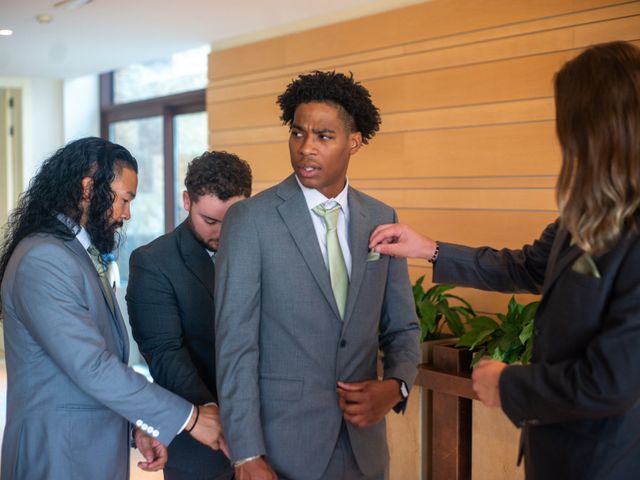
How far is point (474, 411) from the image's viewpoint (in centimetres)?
350

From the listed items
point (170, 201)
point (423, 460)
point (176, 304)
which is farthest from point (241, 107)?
point (176, 304)

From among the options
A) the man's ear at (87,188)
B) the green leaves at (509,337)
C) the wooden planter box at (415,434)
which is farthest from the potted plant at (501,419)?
the man's ear at (87,188)

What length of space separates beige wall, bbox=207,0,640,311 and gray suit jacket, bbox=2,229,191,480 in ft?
8.68

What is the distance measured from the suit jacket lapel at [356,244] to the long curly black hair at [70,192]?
2.25 feet

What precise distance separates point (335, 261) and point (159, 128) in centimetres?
600

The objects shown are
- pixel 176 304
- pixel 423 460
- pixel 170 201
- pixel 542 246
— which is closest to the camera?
pixel 542 246

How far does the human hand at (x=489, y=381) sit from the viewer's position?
1.61 m

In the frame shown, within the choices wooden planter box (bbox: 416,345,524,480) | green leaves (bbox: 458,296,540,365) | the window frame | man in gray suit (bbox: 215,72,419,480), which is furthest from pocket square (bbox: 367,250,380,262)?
the window frame

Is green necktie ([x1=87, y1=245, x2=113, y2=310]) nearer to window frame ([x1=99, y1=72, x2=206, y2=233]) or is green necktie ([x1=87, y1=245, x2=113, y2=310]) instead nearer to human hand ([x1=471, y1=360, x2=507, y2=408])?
human hand ([x1=471, y1=360, x2=507, y2=408])

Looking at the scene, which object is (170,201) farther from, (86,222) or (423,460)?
(86,222)

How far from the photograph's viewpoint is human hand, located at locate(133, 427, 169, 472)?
2.23 metres

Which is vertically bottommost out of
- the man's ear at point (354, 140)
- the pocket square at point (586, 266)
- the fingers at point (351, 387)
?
the fingers at point (351, 387)

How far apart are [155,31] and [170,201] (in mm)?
2025

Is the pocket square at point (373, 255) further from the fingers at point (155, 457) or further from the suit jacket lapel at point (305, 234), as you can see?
the fingers at point (155, 457)
